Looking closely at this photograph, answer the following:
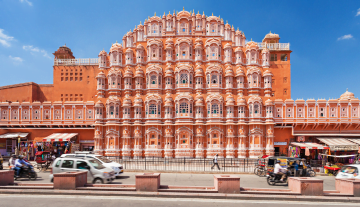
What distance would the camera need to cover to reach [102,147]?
34406 millimetres

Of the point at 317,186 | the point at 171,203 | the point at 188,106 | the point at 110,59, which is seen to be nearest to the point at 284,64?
the point at 188,106

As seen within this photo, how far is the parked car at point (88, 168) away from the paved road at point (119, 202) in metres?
2.99

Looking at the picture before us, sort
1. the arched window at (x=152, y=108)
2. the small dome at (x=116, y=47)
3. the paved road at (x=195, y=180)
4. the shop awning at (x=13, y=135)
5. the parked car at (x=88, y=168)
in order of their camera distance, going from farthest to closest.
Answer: the small dome at (x=116, y=47)
the arched window at (x=152, y=108)
the shop awning at (x=13, y=135)
the paved road at (x=195, y=180)
the parked car at (x=88, y=168)

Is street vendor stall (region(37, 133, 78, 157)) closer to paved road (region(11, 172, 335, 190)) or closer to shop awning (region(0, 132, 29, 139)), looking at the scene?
shop awning (region(0, 132, 29, 139))

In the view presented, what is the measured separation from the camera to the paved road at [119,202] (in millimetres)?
10898

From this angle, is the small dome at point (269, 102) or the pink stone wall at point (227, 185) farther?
the small dome at point (269, 102)

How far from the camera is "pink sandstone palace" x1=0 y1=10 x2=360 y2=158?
33.9 m

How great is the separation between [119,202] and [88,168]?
4.87m

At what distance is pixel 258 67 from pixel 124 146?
22.8 m

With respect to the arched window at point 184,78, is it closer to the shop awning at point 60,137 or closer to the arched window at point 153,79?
the arched window at point 153,79

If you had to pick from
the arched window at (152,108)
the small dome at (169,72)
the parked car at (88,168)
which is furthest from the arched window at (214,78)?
the parked car at (88,168)

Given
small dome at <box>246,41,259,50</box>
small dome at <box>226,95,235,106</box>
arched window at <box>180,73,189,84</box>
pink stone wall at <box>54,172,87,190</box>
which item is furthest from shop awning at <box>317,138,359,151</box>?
pink stone wall at <box>54,172,87,190</box>

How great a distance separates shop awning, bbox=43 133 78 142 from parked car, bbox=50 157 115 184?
725 inches

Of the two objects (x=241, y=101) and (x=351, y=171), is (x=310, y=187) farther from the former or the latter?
(x=241, y=101)
